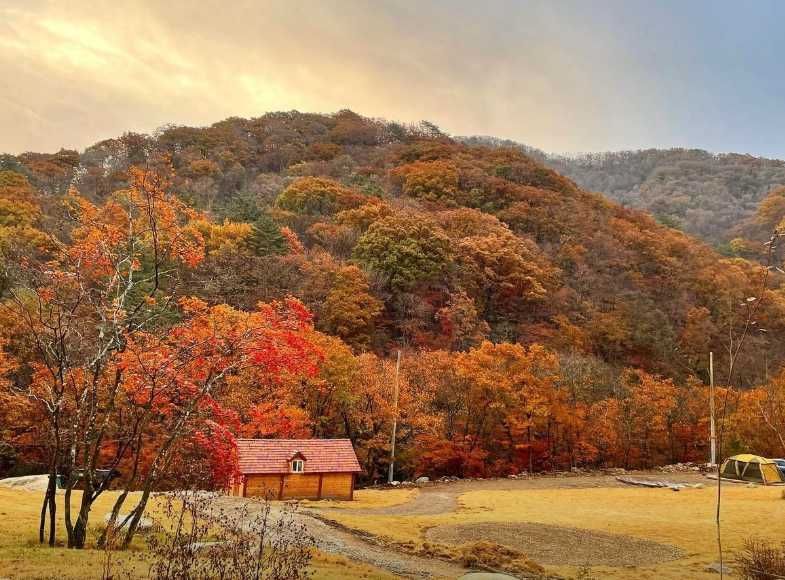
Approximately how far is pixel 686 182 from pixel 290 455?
408 feet

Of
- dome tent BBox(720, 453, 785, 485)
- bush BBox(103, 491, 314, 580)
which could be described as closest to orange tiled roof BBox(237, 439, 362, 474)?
bush BBox(103, 491, 314, 580)

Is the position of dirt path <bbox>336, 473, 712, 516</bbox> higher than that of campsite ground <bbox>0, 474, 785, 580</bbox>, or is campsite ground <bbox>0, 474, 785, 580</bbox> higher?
campsite ground <bbox>0, 474, 785, 580</bbox>

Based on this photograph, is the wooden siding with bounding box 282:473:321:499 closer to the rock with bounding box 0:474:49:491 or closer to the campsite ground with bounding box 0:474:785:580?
the campsite ground with bounding box 0:474:785:580

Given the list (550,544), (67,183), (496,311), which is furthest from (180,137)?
(550,544)

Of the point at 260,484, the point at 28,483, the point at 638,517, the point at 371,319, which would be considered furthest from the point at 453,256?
the point at 28,483

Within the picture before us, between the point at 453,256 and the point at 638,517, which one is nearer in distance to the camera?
the point at 638,517

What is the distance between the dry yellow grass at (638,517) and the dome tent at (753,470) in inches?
57.8

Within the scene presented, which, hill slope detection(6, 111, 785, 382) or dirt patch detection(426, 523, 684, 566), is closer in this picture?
dirt patch detection(426, 523, 684, 566)

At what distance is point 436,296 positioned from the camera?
48.3m

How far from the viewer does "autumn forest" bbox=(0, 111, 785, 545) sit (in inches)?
563

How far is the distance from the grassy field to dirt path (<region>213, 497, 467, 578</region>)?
3.33 ft

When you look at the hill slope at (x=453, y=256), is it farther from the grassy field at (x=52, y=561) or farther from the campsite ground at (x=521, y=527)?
the grassy field at (x=52, y=561)

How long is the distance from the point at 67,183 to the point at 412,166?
4261 cm

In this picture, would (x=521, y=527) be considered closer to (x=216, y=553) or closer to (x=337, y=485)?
(x=337, y=485)
